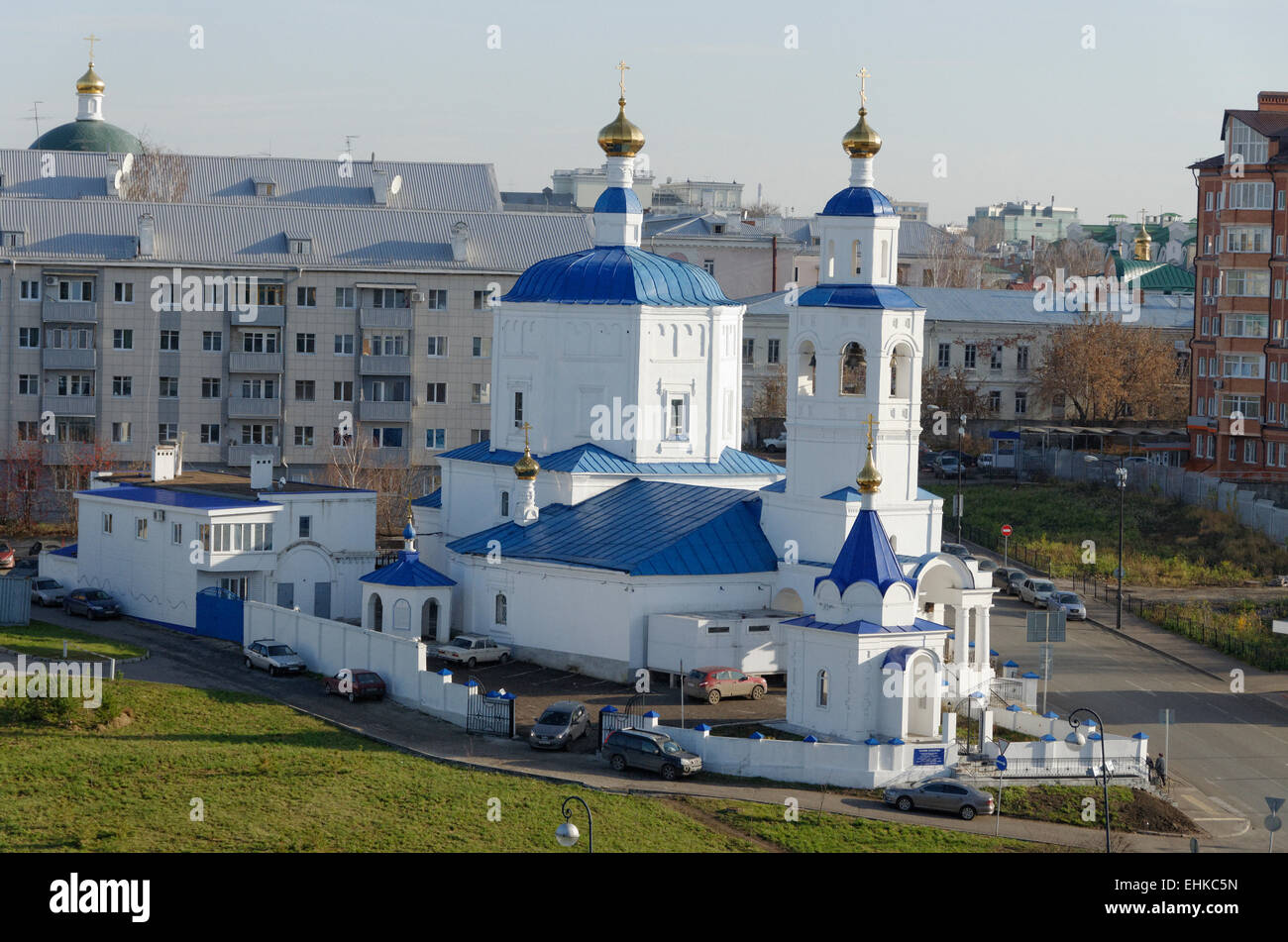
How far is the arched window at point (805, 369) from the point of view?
44594 millimetres

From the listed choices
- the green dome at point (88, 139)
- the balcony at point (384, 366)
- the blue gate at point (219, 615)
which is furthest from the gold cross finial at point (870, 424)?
the green dome at point (88, 139)

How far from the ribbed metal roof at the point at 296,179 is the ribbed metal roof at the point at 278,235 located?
617 centimetres

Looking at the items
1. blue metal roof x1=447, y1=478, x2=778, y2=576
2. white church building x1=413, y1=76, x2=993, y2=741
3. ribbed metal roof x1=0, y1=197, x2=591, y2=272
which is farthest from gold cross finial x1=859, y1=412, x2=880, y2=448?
ribbed metal roof x1=0, y1=197, x2=591, y2=272

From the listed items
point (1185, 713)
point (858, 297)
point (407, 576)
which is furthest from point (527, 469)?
point (1185, 713)

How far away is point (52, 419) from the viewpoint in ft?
237

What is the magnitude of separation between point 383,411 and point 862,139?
34.8m

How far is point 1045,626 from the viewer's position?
4122 cm

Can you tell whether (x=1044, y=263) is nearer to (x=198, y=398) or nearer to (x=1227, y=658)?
(x=198, y=398)

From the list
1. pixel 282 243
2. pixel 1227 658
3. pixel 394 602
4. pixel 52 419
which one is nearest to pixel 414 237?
pixel 282 243

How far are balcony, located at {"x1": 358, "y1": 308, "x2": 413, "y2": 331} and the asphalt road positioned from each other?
1147 inches

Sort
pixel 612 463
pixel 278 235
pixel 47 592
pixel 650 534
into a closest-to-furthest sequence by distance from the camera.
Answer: pixel 650 534 < pixel 612 463 < pixel 47 592 < pixel 278 235

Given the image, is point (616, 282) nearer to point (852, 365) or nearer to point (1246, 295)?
point (852, 365)

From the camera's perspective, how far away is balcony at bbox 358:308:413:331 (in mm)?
74688

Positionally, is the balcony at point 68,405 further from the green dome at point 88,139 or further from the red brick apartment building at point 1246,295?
the red brick apartment building at point 1246,295
